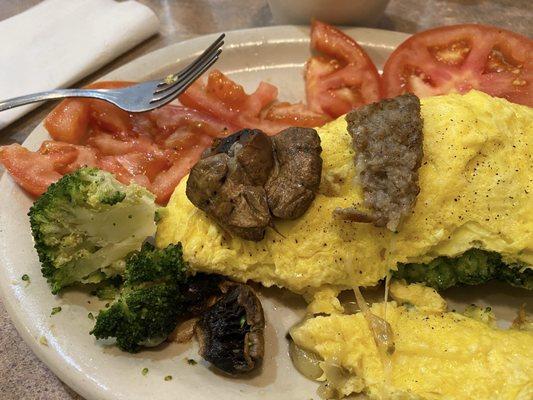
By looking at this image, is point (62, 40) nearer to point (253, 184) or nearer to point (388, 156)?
point (253, 184)

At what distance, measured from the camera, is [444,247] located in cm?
222

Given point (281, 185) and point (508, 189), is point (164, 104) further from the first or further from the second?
point (508, 189)

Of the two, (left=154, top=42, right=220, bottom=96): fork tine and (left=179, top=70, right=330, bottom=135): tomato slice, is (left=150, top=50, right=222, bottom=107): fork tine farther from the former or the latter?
(left=179, top=70, right=330, bottom=135): tomato slice

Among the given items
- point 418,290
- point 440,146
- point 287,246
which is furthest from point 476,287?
point 287,246

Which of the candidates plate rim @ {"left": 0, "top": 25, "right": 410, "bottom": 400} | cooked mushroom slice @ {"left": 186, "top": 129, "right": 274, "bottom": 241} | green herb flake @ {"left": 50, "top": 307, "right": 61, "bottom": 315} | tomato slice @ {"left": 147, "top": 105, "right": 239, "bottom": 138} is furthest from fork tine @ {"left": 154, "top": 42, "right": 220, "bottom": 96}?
green herb flake @ {"left": 50, "top": 307, "right": 61, "bottom": 315}

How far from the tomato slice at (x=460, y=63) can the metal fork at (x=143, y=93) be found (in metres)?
1.08

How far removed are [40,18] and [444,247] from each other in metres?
3.18

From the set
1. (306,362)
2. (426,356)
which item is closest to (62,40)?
(306,362)

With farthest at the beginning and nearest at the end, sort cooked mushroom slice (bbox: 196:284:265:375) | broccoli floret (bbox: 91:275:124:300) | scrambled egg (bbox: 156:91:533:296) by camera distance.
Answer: broccoli floret (bbox: 91:275:124:300), scrambled egg (bbox: 156:91:533:296), cooked mushroom slice (bbox: 196:284:265:375)

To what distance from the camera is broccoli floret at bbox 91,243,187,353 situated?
81.6 inches

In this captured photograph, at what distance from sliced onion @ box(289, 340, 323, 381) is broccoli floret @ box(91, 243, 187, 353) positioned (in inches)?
20.0

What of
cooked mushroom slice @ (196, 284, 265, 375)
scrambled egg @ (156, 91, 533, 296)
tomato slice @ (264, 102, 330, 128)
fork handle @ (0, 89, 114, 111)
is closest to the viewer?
cooked mushroom slice @ (196, 284, 265, 375)

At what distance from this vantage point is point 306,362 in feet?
7.13

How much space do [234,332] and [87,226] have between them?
742mm
